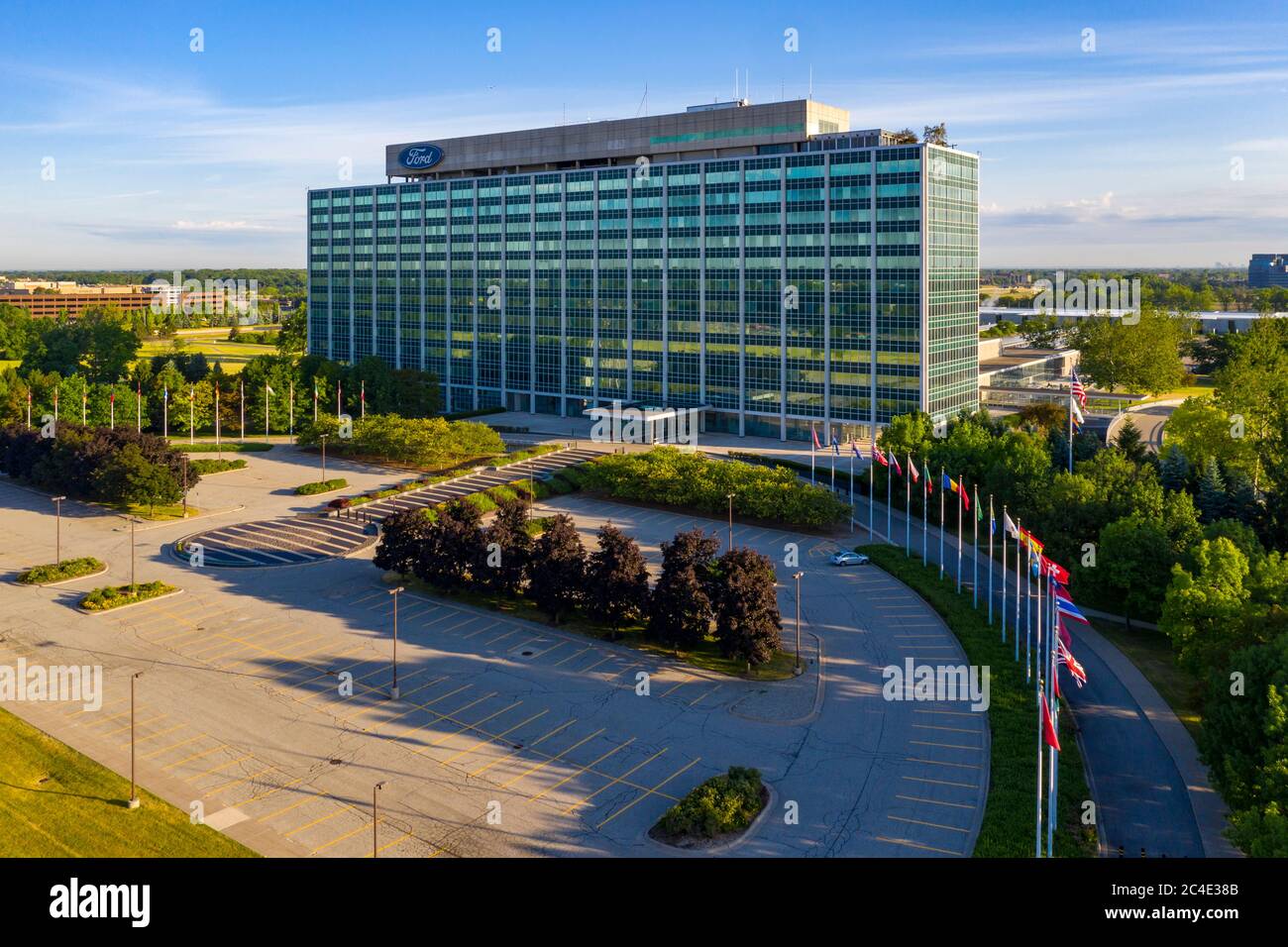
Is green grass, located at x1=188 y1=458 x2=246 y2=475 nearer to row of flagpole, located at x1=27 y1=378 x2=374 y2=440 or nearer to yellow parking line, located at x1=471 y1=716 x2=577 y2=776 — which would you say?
row of flagpole, located at x1=27 y1=378 x2=374 y2=440

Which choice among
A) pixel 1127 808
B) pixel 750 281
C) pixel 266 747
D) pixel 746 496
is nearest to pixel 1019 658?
pixel 1127 808

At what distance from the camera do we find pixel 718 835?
34.8 meters

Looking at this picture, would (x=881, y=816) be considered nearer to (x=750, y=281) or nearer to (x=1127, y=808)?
(x=1127, y=808)

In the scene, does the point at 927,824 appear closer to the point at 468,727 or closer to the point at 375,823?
the point at 375,823

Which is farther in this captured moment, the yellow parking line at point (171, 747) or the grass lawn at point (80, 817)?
the yellow parking line at point (171, 747)

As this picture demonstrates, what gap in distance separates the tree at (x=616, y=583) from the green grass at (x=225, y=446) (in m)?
61.5

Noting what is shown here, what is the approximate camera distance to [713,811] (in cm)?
3506

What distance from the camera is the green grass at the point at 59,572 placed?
6244 cm

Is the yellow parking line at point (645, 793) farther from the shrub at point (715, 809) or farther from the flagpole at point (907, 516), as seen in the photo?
the flagpole at point (907, 516)

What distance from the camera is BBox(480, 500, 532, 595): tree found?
189 ft

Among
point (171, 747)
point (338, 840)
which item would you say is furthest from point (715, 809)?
point (171, 747)

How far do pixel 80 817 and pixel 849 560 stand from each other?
45174 millimetres

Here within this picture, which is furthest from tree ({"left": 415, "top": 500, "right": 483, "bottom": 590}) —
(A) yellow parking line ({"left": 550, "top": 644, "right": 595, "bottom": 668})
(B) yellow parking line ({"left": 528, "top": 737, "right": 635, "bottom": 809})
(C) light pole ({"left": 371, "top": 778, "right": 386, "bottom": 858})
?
(C) light pole ({"left": 371, "top": 778, "right": 386, "bottom": 858})

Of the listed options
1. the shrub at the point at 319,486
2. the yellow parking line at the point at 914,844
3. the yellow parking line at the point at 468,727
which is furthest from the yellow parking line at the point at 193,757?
the shrub at the point at 319,486
